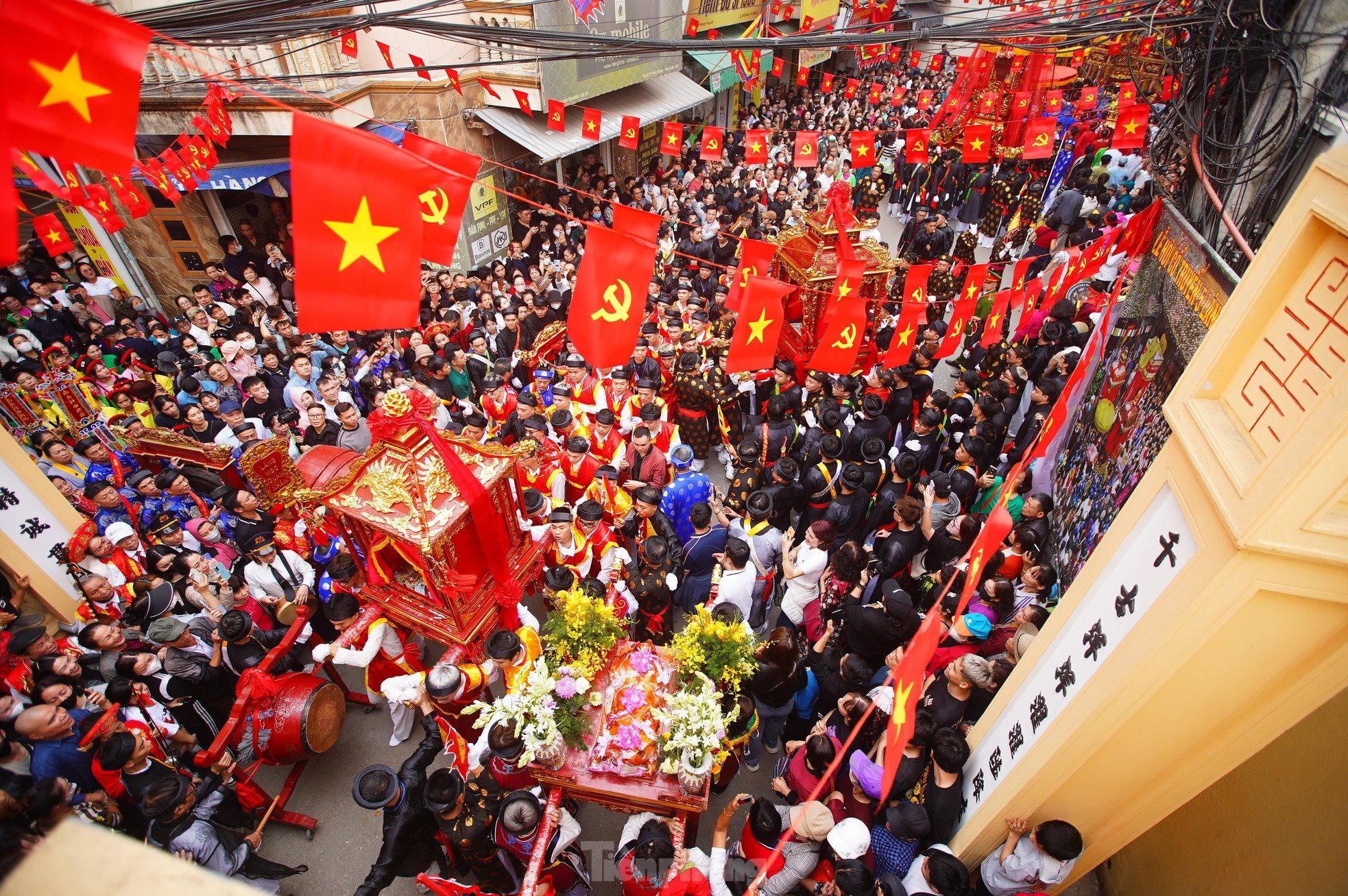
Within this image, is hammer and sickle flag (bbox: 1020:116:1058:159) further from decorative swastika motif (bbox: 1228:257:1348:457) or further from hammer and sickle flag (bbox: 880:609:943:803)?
hammer and sickle flag (bbox: 880:609:943:803)

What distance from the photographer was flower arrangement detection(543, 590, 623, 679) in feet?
12.9

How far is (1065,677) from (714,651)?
1955 mm

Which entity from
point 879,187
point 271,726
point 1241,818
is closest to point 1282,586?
point 1241,818

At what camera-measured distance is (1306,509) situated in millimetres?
2070

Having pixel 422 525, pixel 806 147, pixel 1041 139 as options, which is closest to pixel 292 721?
pixel 422 525

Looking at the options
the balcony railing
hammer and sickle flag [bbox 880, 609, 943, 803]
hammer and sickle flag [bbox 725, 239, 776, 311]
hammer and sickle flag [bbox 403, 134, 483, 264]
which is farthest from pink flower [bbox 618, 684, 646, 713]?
the balcony railing

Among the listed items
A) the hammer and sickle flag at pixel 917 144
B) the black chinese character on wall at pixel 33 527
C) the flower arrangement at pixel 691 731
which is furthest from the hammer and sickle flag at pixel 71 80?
the hammer and sickle flag at pixel 917 144

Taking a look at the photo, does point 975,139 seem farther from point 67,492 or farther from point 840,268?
point 67,492

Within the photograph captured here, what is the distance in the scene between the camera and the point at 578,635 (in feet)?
12.9

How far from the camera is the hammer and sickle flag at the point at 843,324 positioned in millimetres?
6410

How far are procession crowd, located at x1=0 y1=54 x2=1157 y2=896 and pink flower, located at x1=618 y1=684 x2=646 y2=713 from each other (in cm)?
69

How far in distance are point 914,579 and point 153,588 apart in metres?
6.78

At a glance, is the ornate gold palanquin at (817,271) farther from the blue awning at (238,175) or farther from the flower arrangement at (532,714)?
the blue awning at (238,175)

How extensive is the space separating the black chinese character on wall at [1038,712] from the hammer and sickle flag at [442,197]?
176 inches
